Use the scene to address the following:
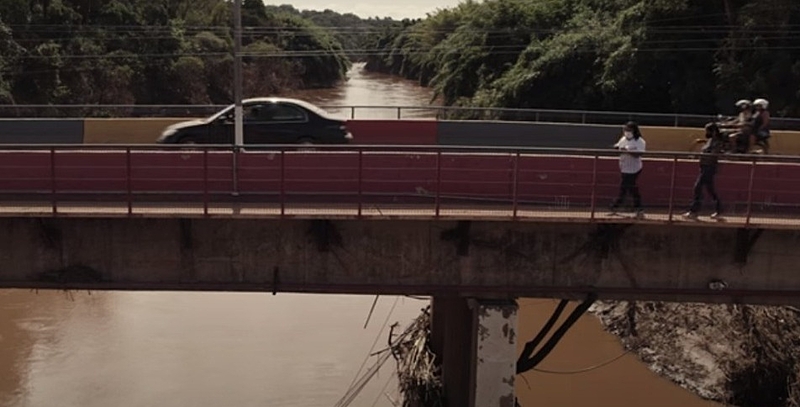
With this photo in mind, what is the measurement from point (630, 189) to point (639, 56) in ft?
81.6

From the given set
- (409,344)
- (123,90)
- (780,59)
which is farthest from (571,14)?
(409,344)

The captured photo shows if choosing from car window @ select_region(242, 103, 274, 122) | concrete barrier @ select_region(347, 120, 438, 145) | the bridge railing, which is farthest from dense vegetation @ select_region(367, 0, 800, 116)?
car window @ select_region(242, 103, 274, 122)

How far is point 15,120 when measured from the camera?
23.6 metres

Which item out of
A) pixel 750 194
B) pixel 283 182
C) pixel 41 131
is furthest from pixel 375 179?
pixel 41 131

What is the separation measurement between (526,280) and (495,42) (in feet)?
129

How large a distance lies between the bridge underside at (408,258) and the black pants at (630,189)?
392 mm

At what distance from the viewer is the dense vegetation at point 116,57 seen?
51188 mm

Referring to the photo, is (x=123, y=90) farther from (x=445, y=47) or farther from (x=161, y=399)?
(x=161, y=399)

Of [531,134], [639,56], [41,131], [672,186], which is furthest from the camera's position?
[639,56]

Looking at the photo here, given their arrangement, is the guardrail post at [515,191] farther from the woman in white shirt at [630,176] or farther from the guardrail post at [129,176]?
the guardrail post at [129,176]

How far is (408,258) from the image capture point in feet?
42.0

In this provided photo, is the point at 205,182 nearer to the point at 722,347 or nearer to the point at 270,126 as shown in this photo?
the point at 270,126

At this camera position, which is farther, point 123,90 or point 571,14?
point 123,90

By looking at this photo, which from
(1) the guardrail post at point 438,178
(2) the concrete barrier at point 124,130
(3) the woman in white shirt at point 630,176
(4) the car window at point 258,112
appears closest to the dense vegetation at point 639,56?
(4) the car window at point 258,112
